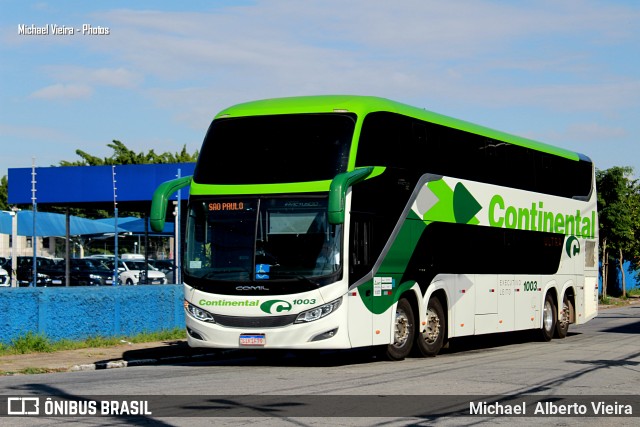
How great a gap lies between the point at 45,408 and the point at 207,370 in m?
5.47

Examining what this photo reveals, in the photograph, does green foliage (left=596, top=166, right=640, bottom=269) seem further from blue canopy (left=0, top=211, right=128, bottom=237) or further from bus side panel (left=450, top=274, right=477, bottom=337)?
bus side panel (left=450, top=274, right=477, bottom=337)

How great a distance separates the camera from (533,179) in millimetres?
23922

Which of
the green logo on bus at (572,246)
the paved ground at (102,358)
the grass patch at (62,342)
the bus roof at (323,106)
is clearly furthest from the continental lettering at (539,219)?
the grass patch at (62,342)

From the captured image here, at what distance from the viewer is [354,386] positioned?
44.7ft

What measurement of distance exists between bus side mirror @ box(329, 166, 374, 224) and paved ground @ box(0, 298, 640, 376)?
5.35 meters

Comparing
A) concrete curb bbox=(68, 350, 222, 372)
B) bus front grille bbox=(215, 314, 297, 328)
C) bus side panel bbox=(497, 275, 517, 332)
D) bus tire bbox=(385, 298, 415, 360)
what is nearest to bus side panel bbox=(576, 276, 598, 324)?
bus side panel bbox=(497, 275, 517, 332)

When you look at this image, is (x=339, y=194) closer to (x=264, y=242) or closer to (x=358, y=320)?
(x=264, y=242)

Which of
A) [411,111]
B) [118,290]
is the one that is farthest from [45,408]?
[118,290]

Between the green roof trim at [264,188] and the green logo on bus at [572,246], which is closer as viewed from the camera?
the green roof trim at [264,188]

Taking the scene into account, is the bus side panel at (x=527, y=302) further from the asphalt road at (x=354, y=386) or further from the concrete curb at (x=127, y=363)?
the concrete curb at (x=127, y=363)

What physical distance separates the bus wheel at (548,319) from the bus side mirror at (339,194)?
1045 cm

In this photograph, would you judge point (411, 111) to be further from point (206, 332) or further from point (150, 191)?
point (150, 191)

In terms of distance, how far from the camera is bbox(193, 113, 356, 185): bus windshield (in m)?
16.6

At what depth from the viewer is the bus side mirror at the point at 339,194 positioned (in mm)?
15250
